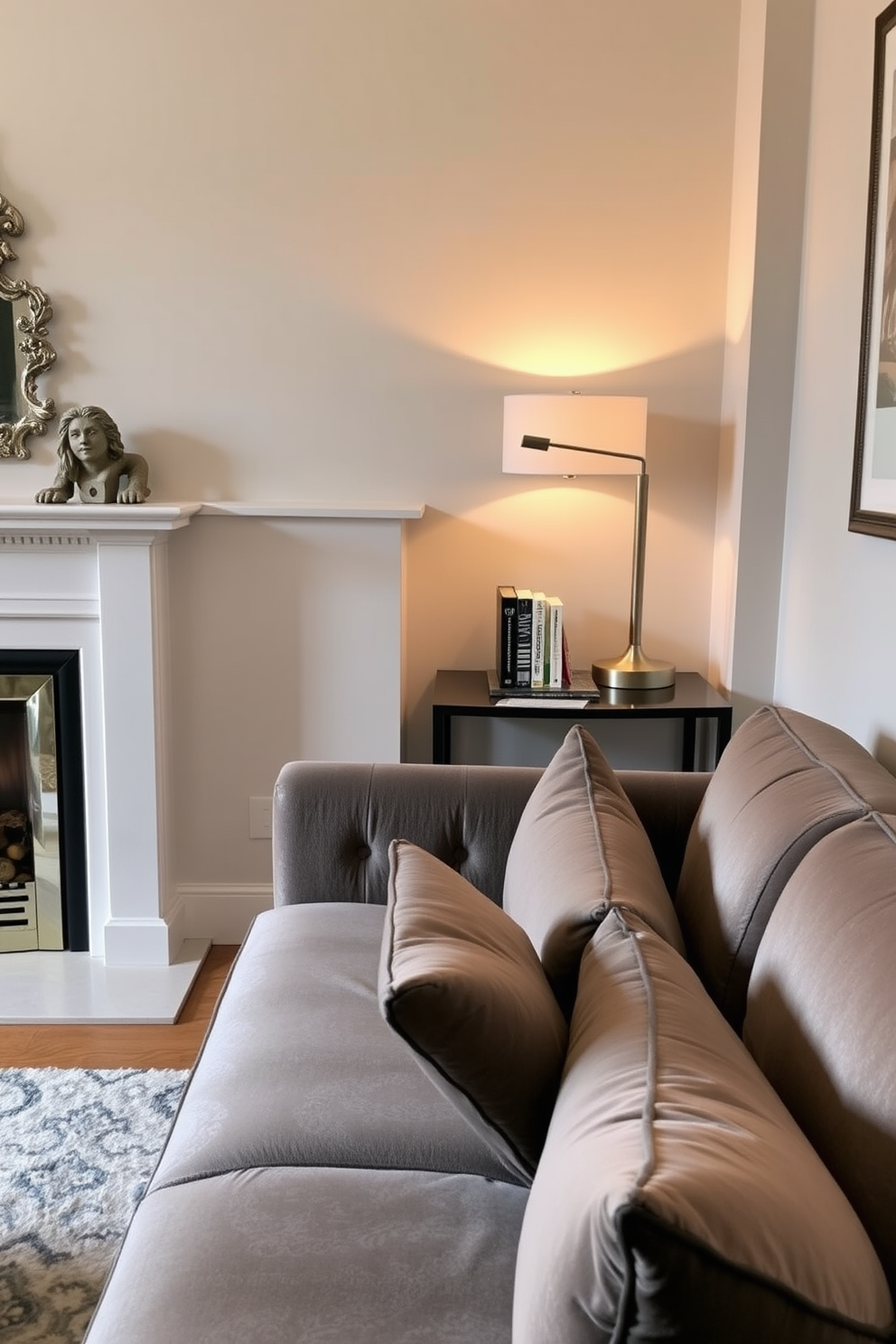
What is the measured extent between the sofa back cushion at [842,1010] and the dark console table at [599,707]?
4.58ft

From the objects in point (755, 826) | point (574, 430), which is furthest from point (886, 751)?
point (574, 430)

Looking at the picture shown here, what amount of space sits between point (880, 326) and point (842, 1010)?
4.63ft

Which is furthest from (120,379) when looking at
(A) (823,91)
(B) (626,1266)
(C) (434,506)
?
(B) (626,1266)

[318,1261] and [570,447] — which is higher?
[570,447]

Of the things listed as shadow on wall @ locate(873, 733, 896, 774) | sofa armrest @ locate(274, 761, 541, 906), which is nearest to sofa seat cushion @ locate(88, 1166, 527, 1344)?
sofa armrest @ locate(274, 761, 541, 906)

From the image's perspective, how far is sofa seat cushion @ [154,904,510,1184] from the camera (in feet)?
4.41

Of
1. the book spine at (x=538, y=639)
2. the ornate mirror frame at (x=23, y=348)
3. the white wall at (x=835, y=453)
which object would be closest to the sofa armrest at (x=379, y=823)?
the white wall at (x=835, y=453)

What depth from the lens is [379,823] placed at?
6.82 ft

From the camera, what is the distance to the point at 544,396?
107 inches

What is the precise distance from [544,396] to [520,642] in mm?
591

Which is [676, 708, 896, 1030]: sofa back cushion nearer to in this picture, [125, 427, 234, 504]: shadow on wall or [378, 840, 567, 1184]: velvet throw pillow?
[378, 840, 567, 1184]: velvet throw pillow

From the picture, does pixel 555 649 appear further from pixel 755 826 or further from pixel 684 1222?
pixel 684 1222

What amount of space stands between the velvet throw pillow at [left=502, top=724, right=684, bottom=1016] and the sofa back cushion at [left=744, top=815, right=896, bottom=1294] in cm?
19

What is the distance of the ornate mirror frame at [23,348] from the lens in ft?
9.54
